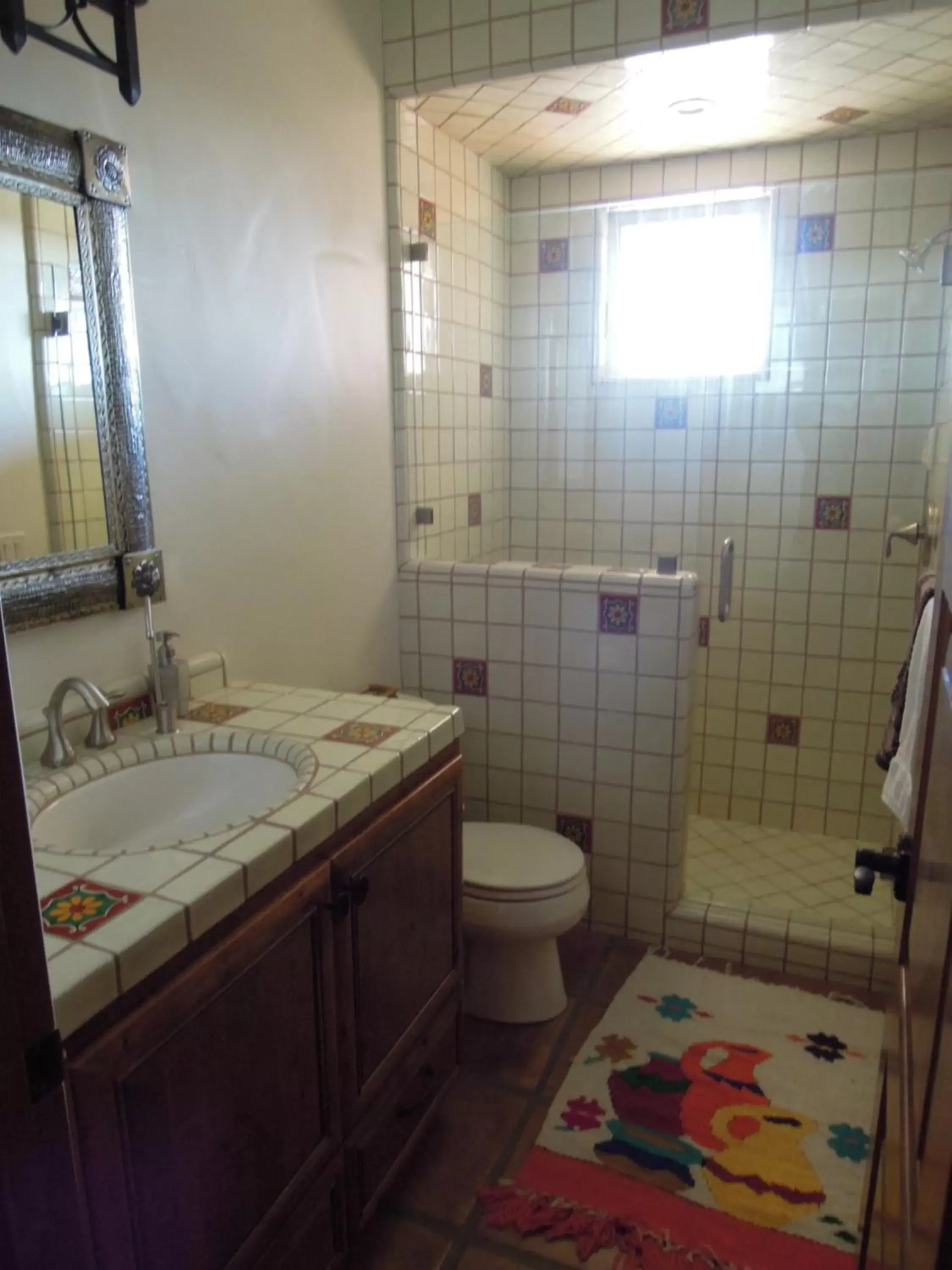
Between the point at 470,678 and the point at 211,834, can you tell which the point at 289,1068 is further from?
the point at 470,678

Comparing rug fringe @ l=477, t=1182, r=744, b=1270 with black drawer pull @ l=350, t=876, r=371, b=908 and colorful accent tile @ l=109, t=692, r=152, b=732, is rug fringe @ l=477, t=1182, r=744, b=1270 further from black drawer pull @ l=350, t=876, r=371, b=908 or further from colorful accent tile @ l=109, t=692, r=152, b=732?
colorful accent tile @ l=109, t=692, r=152, b=732

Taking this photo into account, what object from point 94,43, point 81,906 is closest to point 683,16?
point 94,43

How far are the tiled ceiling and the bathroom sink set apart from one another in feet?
5.80

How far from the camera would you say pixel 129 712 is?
1.54 metres

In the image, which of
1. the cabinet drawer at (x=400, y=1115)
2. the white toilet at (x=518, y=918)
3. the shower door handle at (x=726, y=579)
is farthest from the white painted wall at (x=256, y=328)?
the shower door handle at (x=726, y=579)

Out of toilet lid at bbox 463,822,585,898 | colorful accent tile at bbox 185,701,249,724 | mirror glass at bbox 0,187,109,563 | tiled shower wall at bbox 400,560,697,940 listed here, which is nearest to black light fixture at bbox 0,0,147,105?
mirror glass at bbox 0,187,109,563

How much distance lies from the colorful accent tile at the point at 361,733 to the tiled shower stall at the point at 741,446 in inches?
36.3

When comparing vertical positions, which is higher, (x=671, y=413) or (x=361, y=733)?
(x=671, y=413)

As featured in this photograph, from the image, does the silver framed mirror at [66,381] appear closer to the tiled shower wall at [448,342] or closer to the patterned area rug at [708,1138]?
the tiled shower wall at [448,342]

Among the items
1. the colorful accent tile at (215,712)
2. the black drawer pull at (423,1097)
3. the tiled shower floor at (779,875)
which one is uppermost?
the colorful accent tile at (215,712)

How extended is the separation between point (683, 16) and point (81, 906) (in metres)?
2.12

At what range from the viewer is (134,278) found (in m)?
1.49

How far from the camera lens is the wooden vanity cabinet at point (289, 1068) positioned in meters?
0.88

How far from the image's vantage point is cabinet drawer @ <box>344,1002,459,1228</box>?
1.35m
